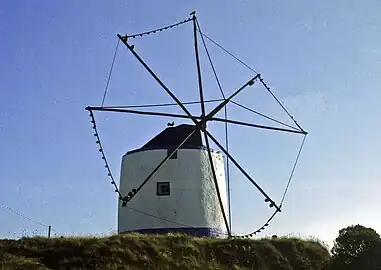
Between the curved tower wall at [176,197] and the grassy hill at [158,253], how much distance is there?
2.74 metres

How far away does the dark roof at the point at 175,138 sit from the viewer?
2906cm

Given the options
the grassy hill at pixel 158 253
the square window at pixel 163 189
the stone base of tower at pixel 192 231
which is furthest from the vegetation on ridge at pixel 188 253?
the square window at pixel 163 189

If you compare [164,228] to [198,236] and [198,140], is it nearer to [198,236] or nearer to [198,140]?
[198,236]

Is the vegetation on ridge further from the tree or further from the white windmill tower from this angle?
the white windmill tower

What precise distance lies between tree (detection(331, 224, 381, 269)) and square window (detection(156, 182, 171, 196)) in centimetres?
985

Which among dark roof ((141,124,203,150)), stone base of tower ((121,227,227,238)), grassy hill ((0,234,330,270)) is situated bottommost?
grassy hill ((0,234,330,270))

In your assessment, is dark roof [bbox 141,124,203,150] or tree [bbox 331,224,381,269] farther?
dark roof [bbox 141,124,203,150]

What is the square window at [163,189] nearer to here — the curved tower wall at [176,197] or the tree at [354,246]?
the curved tower wall at [176,197]

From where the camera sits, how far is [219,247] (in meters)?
24.8

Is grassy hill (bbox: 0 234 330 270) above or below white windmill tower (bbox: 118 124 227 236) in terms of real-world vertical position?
below

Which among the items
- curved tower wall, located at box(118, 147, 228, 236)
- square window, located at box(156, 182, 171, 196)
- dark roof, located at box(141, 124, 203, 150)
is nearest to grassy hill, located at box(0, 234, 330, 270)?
curved tower wall, located at box(118, 147, 228, 236)

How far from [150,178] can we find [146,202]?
A: 0.99 meters

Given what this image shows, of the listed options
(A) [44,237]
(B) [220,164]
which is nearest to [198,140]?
(B) [220,164]

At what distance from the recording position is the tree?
18984mm
